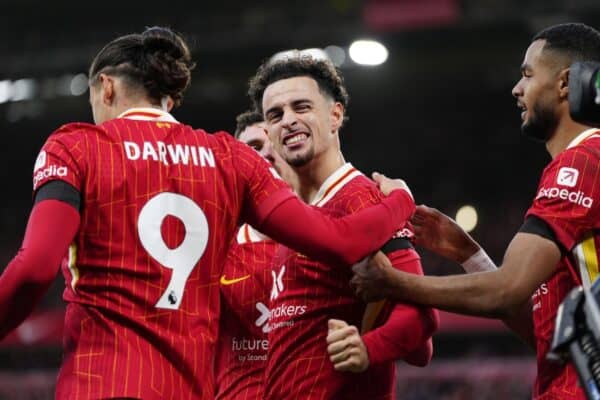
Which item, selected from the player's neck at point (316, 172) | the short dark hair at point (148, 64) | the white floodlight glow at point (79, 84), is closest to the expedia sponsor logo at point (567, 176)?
the player's neck at point (316, 172)

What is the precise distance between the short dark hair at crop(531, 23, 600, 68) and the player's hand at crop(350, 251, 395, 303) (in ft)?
3.30

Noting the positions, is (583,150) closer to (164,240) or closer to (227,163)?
(227,163)

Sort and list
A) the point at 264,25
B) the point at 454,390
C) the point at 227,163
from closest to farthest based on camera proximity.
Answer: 1. the point at 227,163
2. the point at 454,390
3. the point at 264,25

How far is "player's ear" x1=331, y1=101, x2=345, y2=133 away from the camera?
13.7ft

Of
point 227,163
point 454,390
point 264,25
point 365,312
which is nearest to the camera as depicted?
point 227,163

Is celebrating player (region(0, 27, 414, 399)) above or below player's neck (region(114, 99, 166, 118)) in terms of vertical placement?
below

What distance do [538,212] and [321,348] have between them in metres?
0.92

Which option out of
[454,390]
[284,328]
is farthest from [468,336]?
[284,328]

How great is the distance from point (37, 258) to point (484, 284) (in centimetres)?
146

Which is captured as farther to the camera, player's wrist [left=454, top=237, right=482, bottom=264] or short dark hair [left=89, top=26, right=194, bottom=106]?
player's wrist [left=454, top=237, right=482, bottom=264]

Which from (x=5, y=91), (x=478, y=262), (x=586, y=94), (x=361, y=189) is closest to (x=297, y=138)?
(x=361, y=189)

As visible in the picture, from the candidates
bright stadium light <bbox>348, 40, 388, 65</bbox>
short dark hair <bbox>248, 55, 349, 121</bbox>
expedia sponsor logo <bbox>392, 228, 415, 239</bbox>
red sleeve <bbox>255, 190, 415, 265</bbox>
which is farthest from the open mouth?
bright stadium light <bbox>348, 40, 388, 65</bbox>

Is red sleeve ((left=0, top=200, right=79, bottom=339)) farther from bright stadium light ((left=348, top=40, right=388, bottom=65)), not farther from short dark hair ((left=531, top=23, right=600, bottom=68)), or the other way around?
bright stadium light ((left=348, top=40, right=388, bottom=65))

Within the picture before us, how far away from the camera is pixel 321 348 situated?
356 centimetres
